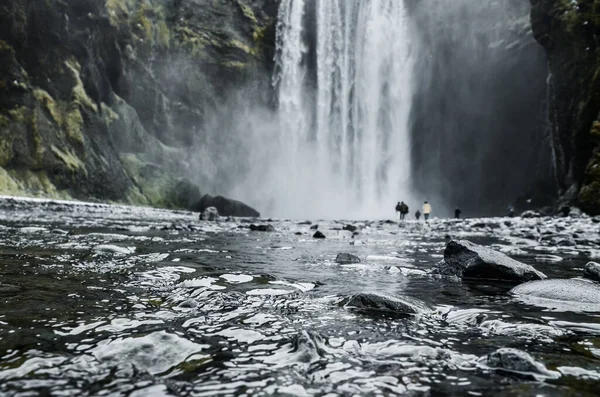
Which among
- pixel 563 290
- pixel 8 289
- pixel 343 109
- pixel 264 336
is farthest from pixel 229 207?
pixel 264 336

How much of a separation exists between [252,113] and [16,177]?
89.8 ft

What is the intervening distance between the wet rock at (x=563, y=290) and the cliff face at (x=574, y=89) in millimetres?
21209

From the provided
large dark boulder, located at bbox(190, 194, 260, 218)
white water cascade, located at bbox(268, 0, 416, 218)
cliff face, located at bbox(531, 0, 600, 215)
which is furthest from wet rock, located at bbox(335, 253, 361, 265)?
white water cascade, located at bbox(268, 0, 416, 218)

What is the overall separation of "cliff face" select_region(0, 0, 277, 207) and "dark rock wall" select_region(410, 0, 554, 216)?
19.3m

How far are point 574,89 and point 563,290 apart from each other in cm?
→ 2929

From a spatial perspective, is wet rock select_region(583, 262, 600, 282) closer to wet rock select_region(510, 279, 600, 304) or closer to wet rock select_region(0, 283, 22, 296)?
wet rock select_region(510, 279, 600, 304)

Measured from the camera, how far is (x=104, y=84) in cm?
3734

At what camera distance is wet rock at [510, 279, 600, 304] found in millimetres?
3385

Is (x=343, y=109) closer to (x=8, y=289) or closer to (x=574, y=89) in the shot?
(x=574, y=89)

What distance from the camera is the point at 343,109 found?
4500 cm

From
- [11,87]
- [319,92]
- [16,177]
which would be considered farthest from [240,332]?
[319,92]

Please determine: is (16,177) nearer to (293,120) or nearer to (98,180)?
(98,180)

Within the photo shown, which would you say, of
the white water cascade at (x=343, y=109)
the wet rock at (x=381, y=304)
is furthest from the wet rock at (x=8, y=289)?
the white water cascade at (x=343, y=109)

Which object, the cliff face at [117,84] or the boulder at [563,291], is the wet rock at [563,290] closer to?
the boulder at [563,291]
